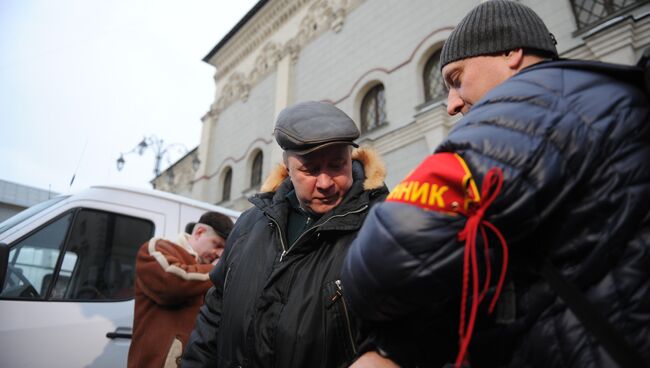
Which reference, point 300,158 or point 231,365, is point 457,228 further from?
point 231,365

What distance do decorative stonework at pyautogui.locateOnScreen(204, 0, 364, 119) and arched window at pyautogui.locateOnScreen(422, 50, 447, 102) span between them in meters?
3.57

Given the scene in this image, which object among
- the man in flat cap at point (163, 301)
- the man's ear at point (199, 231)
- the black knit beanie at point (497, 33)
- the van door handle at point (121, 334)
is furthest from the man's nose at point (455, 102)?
the van door handle at point (121, 334)

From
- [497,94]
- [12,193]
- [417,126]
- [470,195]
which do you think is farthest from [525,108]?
[12,193]

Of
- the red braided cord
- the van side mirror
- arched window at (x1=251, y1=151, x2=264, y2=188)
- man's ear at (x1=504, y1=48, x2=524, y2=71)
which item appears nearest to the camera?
the red braided cord

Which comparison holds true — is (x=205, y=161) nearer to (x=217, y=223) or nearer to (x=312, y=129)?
(x=217, y=223)

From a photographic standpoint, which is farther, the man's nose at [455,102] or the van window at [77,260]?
the van window at [77,260]

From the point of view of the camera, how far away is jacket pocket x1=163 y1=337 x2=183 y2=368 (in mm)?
2506

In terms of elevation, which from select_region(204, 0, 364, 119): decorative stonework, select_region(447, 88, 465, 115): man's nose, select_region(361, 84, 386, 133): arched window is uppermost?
select_region(204, 0, 364, 119): decorative stonework

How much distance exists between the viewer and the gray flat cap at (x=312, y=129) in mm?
1685

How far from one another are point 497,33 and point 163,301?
8.59 ft

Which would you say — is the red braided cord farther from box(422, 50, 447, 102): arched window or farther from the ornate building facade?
box(422, 50, 447, 102): arched window

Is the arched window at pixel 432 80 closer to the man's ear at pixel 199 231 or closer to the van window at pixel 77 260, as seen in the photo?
the man's ear at pixel 199 231

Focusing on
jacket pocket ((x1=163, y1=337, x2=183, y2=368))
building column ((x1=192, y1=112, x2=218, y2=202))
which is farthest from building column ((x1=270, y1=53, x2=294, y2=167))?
jacket pocket ((x1=163, y1=337, x2=183, y2=368))

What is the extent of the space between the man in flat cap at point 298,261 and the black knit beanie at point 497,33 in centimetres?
64
